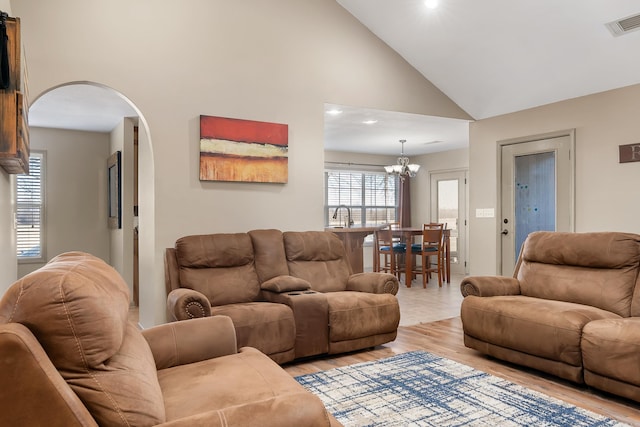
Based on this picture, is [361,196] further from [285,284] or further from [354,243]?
[285,284]

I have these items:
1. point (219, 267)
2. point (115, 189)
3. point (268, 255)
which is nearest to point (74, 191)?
point (115, 189)

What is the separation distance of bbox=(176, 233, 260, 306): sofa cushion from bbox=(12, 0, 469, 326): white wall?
326mm

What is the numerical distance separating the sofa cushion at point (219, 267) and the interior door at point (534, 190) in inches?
132

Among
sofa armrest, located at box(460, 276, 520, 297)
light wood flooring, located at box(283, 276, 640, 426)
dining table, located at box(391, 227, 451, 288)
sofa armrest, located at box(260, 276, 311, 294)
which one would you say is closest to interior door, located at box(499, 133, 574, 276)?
light wood flooring, located at box(283, 276, 640, 426)

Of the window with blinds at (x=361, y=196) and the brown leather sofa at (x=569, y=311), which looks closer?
the brown leather sofa at (x=569, y=311)

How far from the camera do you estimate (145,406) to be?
1270mm

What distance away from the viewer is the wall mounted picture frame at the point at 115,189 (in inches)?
234

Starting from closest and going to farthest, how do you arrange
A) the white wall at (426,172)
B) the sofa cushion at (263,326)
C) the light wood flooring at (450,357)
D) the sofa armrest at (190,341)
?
the sofa armrest at (190,341) < the light wood flooring at (450,357) < the sofa cushion at (263,326) < the white wall at (426,172)

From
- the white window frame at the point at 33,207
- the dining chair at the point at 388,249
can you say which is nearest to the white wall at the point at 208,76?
the dining chair at the point at 388,249

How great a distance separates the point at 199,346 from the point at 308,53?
133 inches

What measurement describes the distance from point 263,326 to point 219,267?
0.74m

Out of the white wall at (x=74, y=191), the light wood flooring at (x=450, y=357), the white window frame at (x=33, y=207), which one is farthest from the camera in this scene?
the white wall at (x=74, y=191)

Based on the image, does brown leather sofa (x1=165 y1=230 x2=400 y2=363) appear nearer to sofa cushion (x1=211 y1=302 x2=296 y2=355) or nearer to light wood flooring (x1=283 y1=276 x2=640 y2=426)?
sofa cushion (x1=211 y1=302 x2=296 y2=355)

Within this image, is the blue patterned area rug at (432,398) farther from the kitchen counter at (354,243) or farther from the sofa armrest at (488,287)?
the kitchen counter at (354,243)
